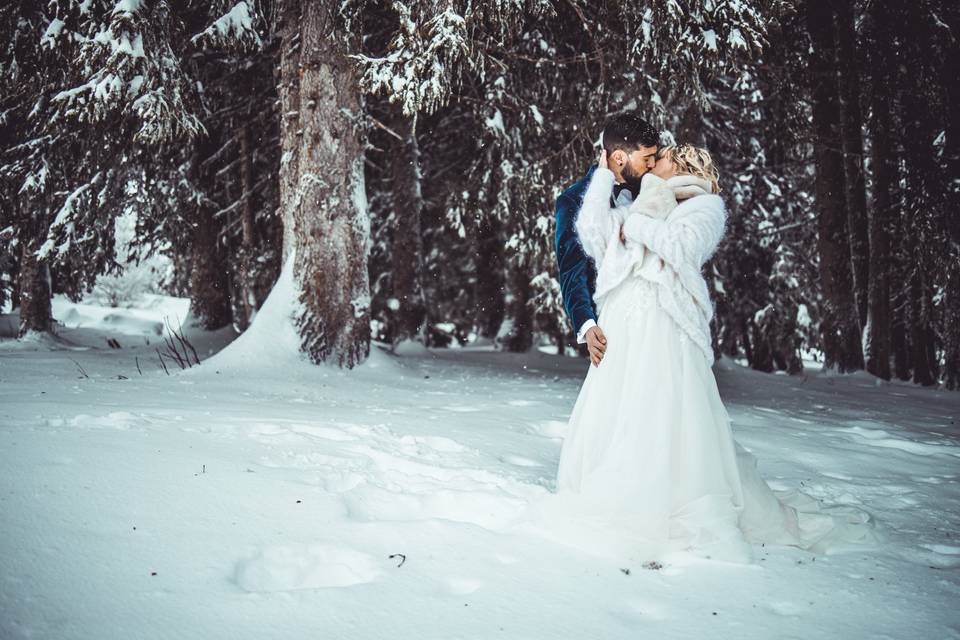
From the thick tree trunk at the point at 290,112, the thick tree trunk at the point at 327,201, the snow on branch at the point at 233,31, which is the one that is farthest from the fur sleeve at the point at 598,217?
the snow on branch at the point at 233,31

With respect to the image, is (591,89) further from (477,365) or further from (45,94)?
(45,94)

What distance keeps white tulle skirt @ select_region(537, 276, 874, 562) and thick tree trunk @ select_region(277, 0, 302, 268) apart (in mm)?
5025

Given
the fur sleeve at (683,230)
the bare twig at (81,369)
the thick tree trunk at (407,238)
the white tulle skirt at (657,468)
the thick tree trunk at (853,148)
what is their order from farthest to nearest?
the thick tree trunk at (407,238)
the thick tree trunk at (853,148)
the bare twig at (81,369)
the fur sleeve at (683,230)
the white tulle skirt at (657,468)

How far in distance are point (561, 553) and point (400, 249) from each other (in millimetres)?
9165

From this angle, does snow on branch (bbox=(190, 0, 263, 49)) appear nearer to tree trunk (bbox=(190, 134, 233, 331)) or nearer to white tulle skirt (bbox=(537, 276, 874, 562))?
tree trunk (bbox=(190, 134, 233, 331))

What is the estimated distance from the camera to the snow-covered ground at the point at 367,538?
74.9 inches

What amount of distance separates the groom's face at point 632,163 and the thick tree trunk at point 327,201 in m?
4.49

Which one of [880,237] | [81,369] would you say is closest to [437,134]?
[81,369]

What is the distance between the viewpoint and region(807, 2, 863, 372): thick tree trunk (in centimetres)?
976

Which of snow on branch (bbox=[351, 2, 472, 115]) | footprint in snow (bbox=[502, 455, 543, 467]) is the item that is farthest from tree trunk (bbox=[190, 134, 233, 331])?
footprint in snow (bbox=[502, 455, 543, 467])

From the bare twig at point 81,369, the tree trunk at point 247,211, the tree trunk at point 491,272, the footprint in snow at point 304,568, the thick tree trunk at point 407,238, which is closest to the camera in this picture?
the footprint in snow at point 304,568

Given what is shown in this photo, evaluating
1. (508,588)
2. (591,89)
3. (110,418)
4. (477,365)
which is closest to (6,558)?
(508,588)

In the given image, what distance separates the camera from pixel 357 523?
2.57 metres

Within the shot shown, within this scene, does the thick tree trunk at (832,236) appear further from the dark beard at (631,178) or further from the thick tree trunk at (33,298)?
the thick tree trunk at (33,298)
